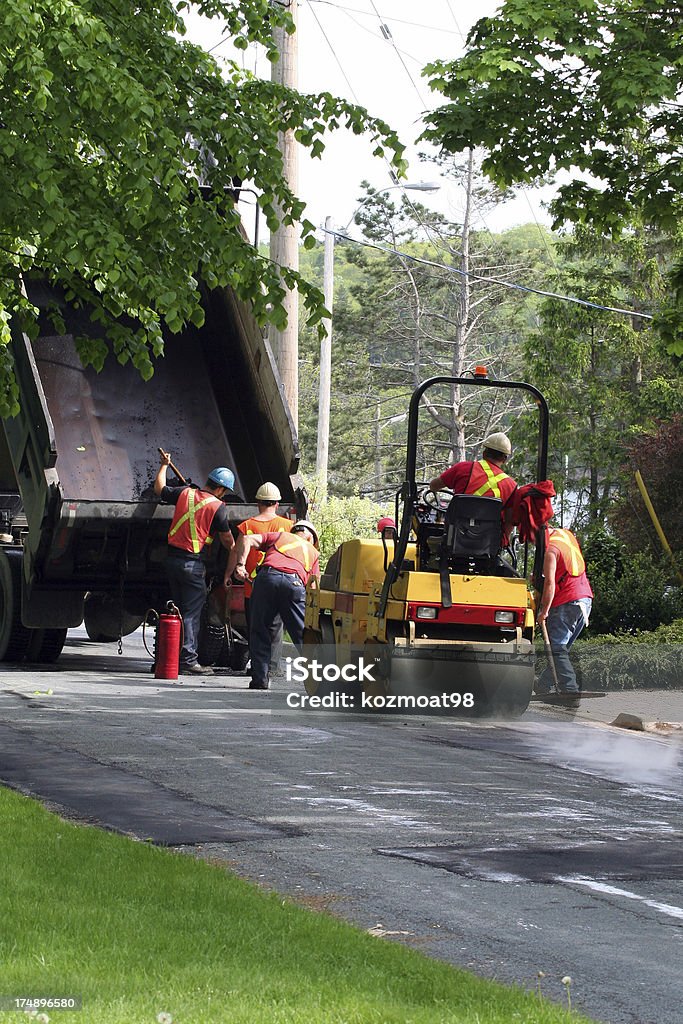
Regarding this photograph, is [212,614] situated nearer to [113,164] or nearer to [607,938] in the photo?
[113,164]

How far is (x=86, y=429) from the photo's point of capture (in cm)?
1384

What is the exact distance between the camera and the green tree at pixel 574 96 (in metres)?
9.44

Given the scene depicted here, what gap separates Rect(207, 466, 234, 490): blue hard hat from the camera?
1353cm

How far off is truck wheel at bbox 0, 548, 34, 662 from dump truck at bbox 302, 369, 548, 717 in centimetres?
379

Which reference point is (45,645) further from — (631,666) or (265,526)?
(631,666)

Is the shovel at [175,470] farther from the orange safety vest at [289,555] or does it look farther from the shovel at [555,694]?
the shovel at [555,694]

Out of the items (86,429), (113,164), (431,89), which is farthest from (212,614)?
(113,164)

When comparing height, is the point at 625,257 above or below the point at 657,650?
above

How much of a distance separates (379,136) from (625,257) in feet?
81.5

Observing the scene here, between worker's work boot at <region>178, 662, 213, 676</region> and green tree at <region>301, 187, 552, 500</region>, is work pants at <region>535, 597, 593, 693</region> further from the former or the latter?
green tree at <region>301, 187, 552, 500</region>

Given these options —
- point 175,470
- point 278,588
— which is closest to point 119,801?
point 278,588

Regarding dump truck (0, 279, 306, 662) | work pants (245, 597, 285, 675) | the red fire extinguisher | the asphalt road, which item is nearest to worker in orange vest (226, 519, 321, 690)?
work pants (245, 597, 285, 675)

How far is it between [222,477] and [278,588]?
3.95 feet

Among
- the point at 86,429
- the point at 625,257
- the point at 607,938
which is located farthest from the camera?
the point at 625,257
